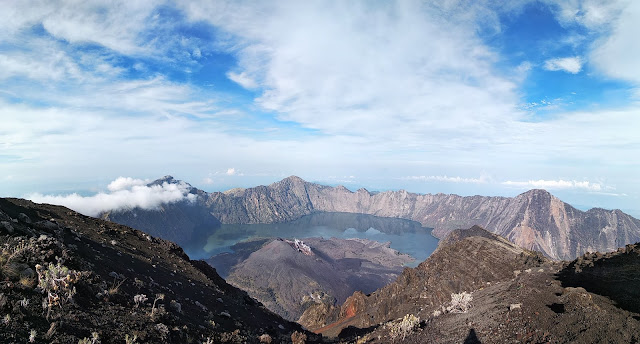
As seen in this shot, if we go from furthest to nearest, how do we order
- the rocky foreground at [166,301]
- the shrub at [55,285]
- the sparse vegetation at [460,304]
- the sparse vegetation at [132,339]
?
the sparse vegetation at [460,304] → the sparse vegetation at [132,339] → the rocky foreground at [166,301] → the shrub at [55,285]

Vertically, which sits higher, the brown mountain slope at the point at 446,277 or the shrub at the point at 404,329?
the shrub at the point at 404,329

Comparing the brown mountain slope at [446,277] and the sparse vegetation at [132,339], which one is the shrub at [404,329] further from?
the brown mountain slope at [446,277]

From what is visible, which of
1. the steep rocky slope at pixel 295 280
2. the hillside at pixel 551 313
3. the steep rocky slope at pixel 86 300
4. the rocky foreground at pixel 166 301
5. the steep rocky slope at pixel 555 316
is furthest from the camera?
the steep rocky slope at pixel 295 280

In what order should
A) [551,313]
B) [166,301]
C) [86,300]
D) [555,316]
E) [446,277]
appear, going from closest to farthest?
1. [86,300]
2. [555,316]
3. [551,313]
4. [166,301]
5. [446,277]

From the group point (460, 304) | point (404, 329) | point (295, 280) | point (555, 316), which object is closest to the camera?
point (555, 316)

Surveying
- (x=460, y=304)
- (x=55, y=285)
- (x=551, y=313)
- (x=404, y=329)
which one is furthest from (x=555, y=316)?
(x=55, y=285)

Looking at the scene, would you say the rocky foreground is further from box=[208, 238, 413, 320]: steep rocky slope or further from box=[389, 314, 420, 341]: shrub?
box=[208, 238, 413, 320]: steep rocky slope

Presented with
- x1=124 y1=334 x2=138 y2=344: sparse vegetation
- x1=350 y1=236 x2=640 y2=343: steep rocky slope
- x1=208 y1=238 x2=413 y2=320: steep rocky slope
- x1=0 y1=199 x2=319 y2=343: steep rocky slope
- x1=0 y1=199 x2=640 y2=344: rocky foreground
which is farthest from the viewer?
x1=208 y1=238 x2=413 y2=320: steep rocky slope

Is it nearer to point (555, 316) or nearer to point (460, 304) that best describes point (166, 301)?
point (460, 304)

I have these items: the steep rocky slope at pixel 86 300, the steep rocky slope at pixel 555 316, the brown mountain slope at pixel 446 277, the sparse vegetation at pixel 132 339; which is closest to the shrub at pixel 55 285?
the steep rocky slope at pixel 86 300

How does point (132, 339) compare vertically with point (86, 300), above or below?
below

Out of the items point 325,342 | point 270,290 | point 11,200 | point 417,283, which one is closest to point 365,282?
point 270,290

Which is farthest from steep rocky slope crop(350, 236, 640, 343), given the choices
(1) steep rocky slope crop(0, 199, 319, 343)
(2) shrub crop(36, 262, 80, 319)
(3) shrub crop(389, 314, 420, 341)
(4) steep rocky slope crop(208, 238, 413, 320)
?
(4) steep rocky slope crop(208, 238, 413, 320)
